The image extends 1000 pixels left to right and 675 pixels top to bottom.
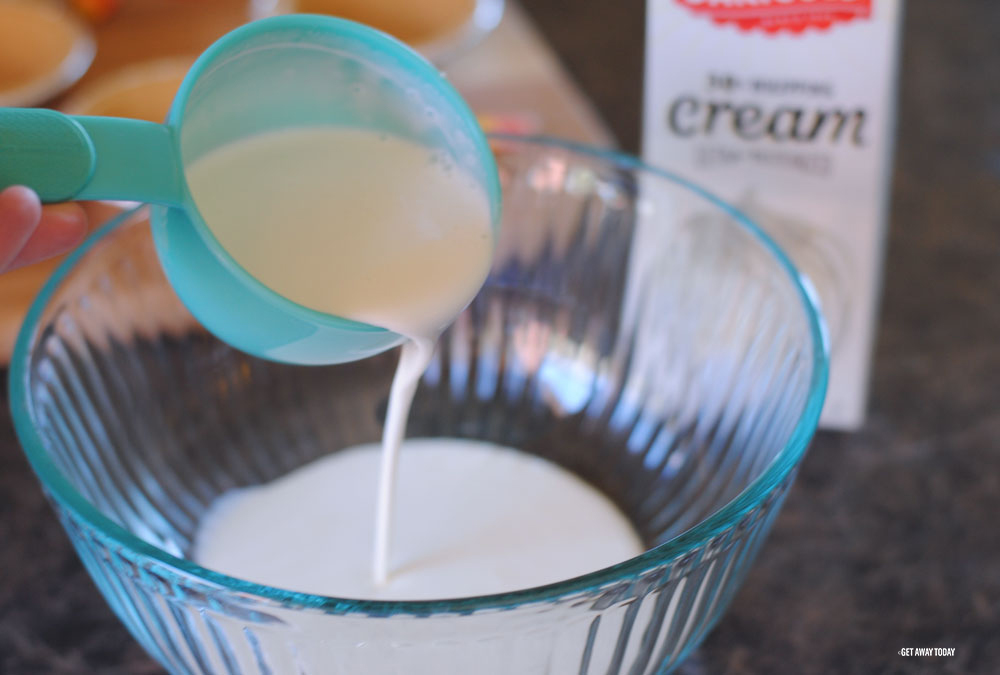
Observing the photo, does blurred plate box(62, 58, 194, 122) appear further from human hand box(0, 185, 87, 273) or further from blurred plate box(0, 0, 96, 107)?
human hand box(0, 185, 87, 273)

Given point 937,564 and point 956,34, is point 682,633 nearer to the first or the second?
point 937,564

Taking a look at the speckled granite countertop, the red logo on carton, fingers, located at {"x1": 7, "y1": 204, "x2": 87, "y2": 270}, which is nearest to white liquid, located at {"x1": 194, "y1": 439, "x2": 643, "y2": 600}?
the speckled granite countertop

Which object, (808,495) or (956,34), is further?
(956,34)

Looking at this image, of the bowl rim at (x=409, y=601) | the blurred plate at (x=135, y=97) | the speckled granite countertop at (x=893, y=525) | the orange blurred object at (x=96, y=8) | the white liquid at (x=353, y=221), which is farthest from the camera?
the orange blurred object at (x=96, y=8)

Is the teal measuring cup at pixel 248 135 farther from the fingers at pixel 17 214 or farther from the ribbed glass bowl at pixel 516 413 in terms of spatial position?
the ribbed glass bowl at pixel 516 413

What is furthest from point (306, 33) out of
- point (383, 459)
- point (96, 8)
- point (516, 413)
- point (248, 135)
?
point (96, 8)

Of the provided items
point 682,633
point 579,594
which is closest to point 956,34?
point 682,633

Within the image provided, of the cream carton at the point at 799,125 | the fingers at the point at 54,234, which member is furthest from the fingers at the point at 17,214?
the cream carton at the point at 799,125
